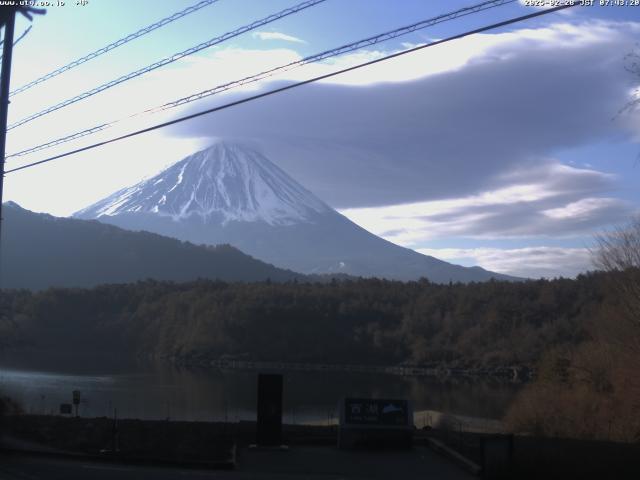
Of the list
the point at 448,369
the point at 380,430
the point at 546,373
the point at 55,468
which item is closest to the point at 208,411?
the point at 546,373

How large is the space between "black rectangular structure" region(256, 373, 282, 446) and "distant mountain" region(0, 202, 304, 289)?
5657 inches

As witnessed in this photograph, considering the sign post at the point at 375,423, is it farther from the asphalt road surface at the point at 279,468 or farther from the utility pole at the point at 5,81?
the utility pole at the point at 5,81

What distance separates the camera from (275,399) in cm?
2162

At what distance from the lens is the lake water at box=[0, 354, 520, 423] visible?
4556 centimetres

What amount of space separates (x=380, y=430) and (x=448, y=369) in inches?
3054

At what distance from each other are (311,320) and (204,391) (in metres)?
52.3

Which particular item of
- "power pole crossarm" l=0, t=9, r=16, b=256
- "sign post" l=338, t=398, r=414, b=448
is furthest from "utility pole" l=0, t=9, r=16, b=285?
"sign post" l=338, t=398, r=414, b=448

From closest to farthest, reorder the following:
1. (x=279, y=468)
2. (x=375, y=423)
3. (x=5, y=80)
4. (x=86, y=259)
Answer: (x=5, y=80)
(x=279, y=468)
(x=375, y=423)
(x=86, y=259)

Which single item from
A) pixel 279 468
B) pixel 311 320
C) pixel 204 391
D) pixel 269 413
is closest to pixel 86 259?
pixel 311 320

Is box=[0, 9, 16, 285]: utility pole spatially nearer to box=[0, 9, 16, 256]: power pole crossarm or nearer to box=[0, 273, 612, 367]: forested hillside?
box=[0, 9, 16, 256]: power pole crossarm

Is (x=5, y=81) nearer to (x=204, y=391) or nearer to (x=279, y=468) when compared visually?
(x=279, y=468)

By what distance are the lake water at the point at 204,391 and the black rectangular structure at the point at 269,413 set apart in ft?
58.6

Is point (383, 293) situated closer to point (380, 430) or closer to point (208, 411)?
point (208, 411)

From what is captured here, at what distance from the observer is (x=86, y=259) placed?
18075 centimetres
